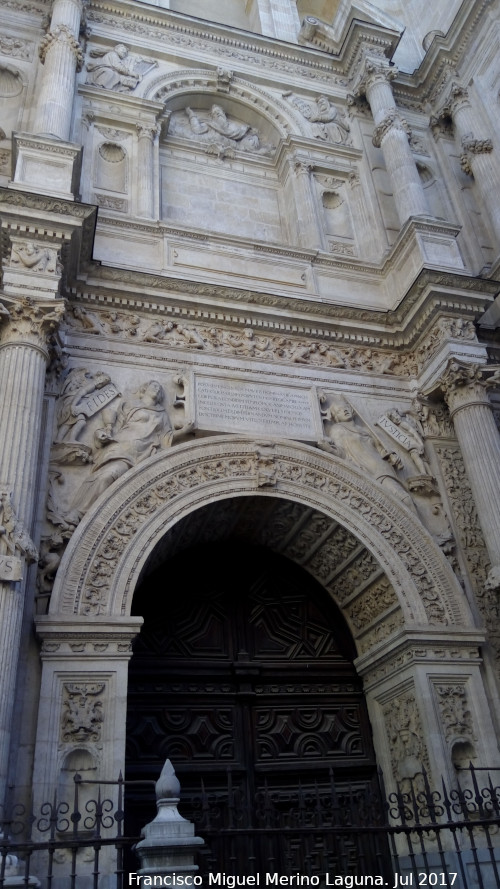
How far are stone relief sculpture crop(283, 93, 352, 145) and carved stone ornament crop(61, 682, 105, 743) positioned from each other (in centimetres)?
956

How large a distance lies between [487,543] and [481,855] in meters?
2.96

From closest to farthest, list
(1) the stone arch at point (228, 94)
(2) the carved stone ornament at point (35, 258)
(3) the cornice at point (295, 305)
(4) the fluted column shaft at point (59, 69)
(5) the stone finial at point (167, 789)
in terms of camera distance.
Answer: (5) the stone finial at point (167, 789)
(2) the carved stone ornament at point (35, 258)
(3) the cornice at point (295, 305)
(4) the fluted column shaft at point (59, 69)
(1) the stone arch at point (228, 94)

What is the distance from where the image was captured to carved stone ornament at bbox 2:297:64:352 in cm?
718

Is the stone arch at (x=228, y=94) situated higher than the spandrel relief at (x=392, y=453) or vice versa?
the stone arch at (x=228, y=94)

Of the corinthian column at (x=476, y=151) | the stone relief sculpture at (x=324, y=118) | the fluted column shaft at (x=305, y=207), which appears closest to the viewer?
the fluted column shaft at (x=305, y=207)

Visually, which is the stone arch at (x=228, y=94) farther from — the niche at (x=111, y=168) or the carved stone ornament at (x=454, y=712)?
the carved stone ornament at (x=454, y=712)

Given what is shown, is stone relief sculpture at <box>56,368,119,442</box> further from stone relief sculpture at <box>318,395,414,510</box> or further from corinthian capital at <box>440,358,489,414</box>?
corinthian capital at <box>440,358,489,414</box>

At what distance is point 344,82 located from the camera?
12.9m

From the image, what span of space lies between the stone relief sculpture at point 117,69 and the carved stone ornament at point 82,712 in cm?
876

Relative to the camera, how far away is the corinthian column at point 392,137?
34.8 ft

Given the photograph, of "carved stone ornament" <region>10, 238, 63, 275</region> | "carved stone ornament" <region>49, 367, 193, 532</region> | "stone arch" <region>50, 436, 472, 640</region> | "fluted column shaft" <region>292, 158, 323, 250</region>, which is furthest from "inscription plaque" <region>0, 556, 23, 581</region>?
"fluted column shaft" <region>292, 158, 323, 250</region>

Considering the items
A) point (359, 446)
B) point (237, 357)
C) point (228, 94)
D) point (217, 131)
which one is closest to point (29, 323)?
point (237, 357)

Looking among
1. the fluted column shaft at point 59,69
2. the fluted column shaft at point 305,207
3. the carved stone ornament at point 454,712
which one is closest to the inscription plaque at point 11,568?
the carved stone ornament at point 454,712

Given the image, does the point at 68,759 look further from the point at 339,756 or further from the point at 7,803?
the point at 339,756
